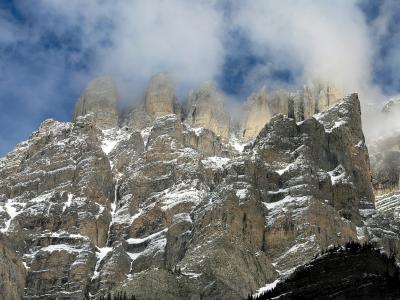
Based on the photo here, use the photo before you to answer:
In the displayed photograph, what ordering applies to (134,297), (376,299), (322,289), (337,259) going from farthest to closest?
1. (134,297)
2. (337,259)
3. (322,289)
4. (376,299)

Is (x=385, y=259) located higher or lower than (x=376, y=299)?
higher

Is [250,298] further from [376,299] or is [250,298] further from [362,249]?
[376,299]

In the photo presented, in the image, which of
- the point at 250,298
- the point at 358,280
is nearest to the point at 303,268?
the point at 250,298

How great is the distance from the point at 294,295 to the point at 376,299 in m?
17.7

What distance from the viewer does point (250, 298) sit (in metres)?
184

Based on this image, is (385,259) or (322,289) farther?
(385,259)

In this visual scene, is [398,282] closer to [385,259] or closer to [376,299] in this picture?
[376,299]

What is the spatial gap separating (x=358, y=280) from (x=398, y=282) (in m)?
6.30

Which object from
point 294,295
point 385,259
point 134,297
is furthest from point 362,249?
point 134,297

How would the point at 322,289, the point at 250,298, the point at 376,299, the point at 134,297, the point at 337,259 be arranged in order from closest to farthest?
1. the point at 376,299
2. the point at 322,289
3. the point at 337,259
4. the point at 250,298
5. the point at 134,297

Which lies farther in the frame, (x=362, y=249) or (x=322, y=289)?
(x=362, y=249)

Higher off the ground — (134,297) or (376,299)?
(134,297)

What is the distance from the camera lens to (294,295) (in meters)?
165

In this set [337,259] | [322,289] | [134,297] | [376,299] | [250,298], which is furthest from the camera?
[134,297]
